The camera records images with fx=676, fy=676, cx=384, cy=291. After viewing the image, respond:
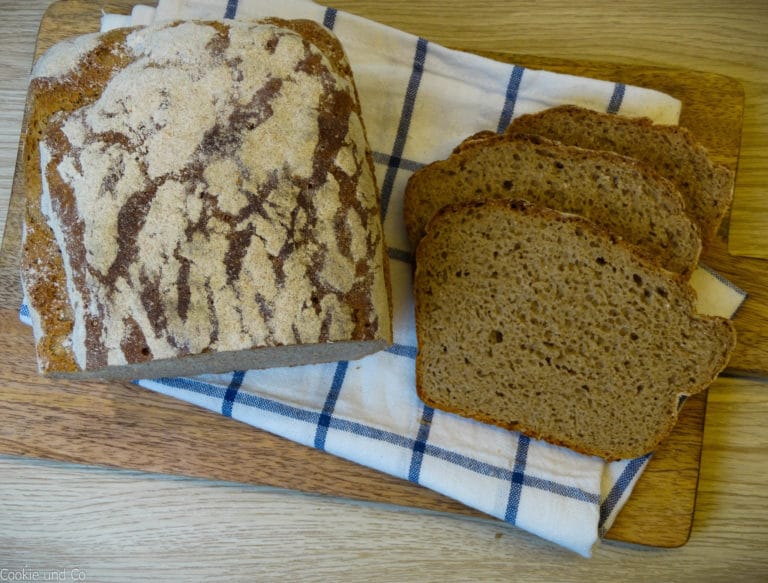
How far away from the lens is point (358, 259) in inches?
70.3

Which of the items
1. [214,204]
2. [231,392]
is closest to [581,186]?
[214,204]

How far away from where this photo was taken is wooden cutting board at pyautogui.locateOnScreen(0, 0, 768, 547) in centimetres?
217

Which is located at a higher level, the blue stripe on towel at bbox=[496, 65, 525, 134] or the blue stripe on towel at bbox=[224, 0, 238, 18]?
the blue stripe on towel at bbox=[224, 0, 238, 18]

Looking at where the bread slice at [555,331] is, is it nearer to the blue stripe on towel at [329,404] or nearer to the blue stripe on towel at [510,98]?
the blue stripe on towel at [329,404]

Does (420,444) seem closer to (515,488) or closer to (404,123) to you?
(515,488)

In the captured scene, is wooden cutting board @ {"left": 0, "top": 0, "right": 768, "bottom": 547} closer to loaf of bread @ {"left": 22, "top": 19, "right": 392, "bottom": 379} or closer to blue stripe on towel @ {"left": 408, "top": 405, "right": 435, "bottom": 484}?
blue stripe on towel @ {"left": 408, "top": 405, "right": 435, "bottom": 484}

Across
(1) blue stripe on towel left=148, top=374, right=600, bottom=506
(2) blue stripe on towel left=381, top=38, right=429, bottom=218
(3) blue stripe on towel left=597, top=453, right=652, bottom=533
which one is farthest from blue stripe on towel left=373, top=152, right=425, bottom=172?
(3) blue stripe on towel left=597, top=453, right=652, bottom=533

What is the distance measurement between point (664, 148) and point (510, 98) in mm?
525

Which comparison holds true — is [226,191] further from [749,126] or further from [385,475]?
[749,126]

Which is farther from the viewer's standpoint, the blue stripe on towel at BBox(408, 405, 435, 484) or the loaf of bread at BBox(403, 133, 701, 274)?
the blue stripe on towel at BBox(408, 405, 435, 484)

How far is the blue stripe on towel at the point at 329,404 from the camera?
2.15 meters

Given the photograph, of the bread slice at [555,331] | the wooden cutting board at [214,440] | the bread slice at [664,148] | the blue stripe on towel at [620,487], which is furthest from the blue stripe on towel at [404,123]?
the blue stripe on towel at [620,487]

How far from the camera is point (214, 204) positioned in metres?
1.71

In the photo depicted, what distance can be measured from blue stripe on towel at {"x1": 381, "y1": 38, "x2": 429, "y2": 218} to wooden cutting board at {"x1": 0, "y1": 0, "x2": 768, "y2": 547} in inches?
35.6
